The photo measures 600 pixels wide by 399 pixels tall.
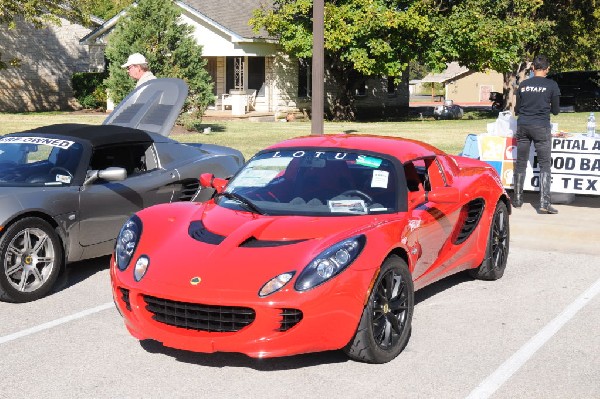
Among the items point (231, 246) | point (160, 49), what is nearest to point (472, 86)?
point (160, 49)

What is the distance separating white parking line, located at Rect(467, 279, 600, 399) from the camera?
4.92 metres

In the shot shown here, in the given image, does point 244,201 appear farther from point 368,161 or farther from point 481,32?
point 481,32

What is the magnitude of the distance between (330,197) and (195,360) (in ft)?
4.80

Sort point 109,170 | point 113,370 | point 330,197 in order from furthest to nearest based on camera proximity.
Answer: point 109,170
point 330,197
point 113,370

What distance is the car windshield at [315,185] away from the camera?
584 centimetres

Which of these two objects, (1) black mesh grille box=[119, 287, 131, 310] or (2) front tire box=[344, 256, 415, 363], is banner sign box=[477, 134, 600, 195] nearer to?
(2) front tire box=[344, 256, 415, 363]

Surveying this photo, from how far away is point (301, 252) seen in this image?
504 centimetres

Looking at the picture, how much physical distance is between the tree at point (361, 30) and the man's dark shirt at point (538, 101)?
66.4ft

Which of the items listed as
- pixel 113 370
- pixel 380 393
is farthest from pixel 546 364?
pixel 113 370

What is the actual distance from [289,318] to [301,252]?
16.7 inches

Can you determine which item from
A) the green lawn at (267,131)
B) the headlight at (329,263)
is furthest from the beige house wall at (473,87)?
the headlight at (329,263)

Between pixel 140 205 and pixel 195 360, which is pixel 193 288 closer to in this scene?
pixel 195 360

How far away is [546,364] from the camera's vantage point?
5.39 m

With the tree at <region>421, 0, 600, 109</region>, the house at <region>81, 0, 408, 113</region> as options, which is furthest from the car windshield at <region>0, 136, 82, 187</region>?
the house at <region>81, 0, 408, 113</region>
